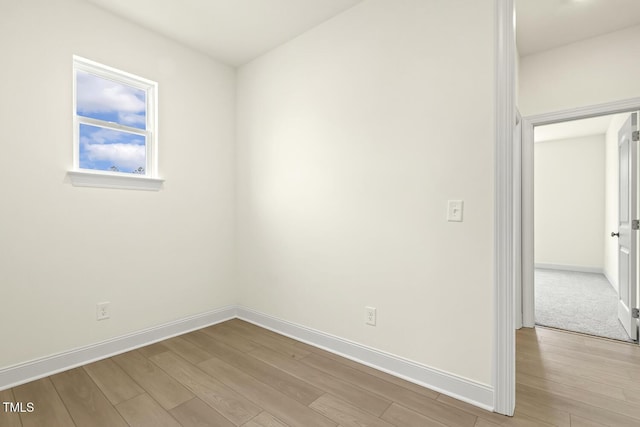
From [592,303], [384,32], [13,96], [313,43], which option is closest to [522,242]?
[592,303]

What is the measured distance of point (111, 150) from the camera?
8.20 feet

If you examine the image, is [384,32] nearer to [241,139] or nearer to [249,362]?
[241,139]

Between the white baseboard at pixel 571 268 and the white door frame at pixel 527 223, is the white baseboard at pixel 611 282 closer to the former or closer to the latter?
the white baseboard at pixel 571 268

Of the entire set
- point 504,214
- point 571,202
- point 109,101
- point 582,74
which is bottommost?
point 504,214

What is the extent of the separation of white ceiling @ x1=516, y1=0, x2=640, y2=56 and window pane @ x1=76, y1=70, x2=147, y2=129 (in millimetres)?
3265

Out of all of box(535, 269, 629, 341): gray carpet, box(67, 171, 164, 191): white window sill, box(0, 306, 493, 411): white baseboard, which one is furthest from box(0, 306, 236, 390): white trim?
box(535, 269, 629, 341): gray carpet

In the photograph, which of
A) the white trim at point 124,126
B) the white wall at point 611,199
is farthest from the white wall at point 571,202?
the white trim at point 124,126

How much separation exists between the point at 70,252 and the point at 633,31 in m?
4.91

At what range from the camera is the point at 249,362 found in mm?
2291

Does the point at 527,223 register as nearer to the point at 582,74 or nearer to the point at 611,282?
the point at 582,74

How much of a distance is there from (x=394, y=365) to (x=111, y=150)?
2.76 metres

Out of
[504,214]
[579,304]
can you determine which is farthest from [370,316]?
[579,304]

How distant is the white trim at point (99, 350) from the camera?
6.46 ft

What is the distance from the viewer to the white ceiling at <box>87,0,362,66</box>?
2297 millimetres
